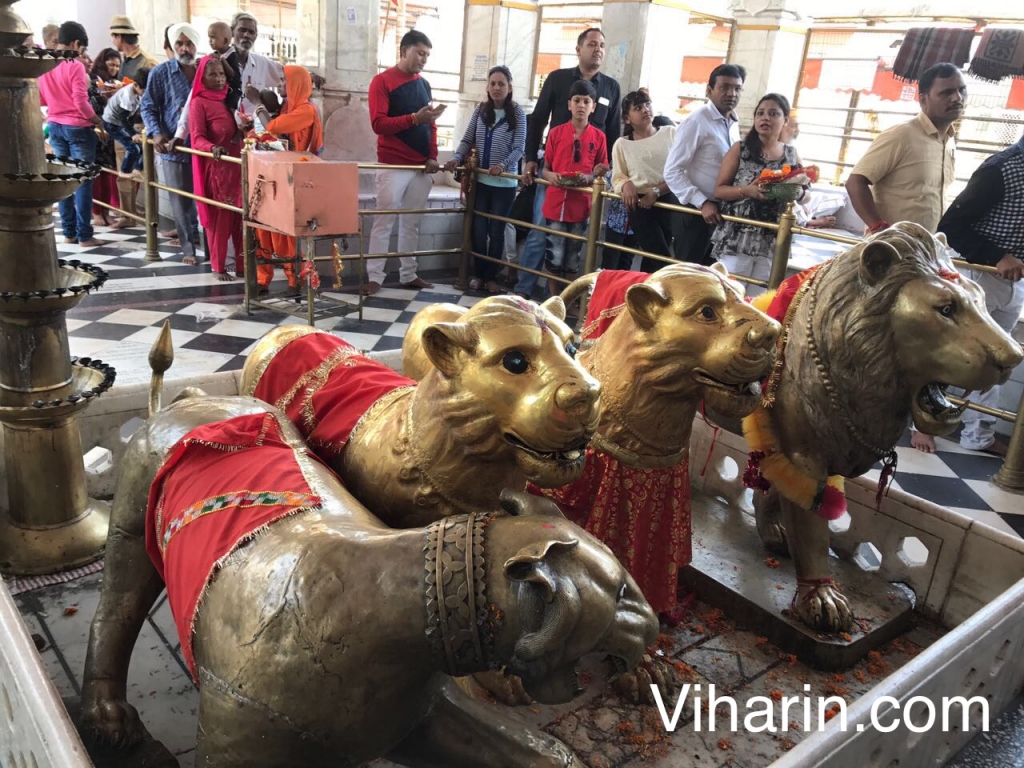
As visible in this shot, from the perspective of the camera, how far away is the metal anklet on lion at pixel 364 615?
997 mm

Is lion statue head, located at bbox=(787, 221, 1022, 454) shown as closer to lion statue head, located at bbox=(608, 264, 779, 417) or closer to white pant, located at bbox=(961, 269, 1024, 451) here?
lion statue head, located at bbox=(608, 264, 779, 417)

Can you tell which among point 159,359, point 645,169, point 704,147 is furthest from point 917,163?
point 159,359

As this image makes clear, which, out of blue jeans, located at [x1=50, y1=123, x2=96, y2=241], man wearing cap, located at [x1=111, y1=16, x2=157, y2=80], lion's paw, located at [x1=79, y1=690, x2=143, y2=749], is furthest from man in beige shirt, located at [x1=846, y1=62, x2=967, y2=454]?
man wearing cap, located at [x1=111, y1=16, x2=157, y2=80]

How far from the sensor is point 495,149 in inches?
243

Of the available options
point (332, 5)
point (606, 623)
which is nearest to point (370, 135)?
point (332, 5)

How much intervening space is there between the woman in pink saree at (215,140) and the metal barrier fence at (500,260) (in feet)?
0.43

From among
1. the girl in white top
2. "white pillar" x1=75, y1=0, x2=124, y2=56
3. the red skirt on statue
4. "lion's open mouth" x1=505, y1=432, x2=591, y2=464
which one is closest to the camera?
"lion's open mouth" x1=505, y1=432, x2=591, y2=464

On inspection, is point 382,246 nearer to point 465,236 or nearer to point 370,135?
point 465,236

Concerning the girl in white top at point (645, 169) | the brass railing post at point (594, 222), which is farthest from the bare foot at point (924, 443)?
the brass railing post at point (594, 222)

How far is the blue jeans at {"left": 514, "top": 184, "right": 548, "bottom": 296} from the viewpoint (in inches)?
237

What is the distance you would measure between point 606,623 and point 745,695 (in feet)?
3.93

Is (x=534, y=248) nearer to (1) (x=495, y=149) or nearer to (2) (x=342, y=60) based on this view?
(1) (x=495, y=149)

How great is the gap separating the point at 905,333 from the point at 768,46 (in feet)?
23.3

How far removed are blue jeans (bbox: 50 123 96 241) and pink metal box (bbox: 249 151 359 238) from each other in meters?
2.78
